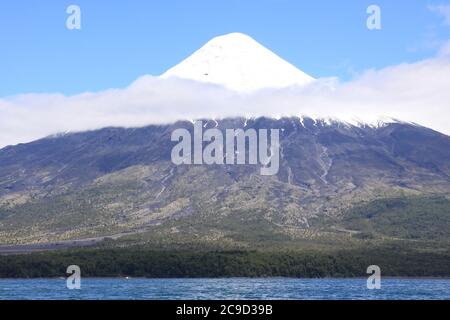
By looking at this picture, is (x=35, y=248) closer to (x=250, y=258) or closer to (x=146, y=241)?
(x=146, y=241)

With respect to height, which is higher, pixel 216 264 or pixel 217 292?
pixel 216 264

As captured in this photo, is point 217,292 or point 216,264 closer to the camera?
point 217,292

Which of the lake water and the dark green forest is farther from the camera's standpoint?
the dark green forest

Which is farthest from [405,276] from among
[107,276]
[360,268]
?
[107,276]

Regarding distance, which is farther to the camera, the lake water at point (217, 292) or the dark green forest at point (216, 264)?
the dark green forest at point (216, 264)

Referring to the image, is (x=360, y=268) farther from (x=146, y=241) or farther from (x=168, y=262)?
(x=146, y=241)
